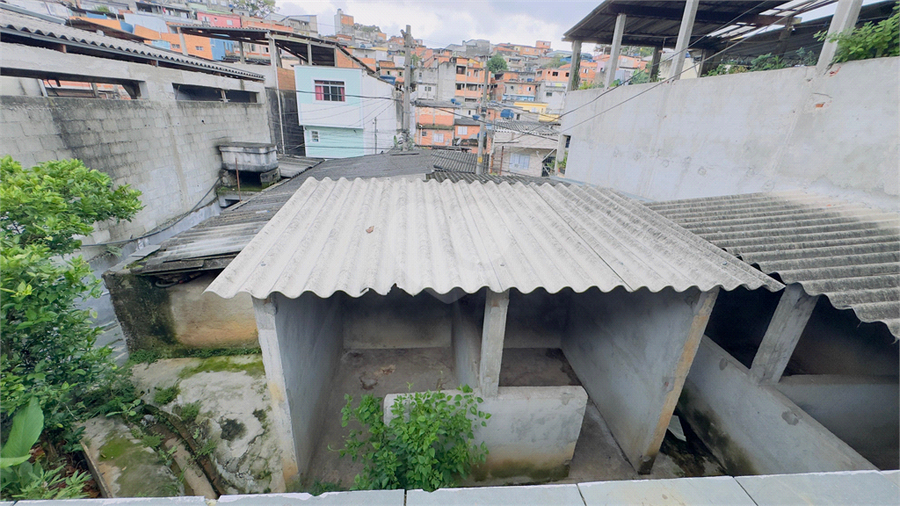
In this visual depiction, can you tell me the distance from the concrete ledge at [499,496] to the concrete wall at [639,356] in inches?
102

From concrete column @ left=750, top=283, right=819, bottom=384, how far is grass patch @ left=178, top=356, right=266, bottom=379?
6.58 metres

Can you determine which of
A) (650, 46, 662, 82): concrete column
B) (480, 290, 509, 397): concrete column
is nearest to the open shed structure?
(480, 290, 509, 397): concrete column

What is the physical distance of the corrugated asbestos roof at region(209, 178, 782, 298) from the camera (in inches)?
120

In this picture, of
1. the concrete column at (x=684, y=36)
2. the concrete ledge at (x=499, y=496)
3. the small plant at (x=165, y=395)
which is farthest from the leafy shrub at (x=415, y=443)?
the concrete column at (x=684, y=36)

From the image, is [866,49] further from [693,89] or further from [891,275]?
[891,275]

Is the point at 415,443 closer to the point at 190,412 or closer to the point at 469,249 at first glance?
the point at 469,249

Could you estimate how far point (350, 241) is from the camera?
373 cm

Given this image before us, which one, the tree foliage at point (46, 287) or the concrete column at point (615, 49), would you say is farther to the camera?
the concrete column at point (615, 49)

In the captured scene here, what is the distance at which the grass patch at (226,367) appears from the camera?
230 inches

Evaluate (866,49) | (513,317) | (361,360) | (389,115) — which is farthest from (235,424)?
(389,115)

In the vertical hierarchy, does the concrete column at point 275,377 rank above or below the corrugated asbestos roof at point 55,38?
below

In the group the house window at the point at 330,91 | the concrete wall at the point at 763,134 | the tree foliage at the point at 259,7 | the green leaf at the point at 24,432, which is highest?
the tree foliage at the point at 259,7

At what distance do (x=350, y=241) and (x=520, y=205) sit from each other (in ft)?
7.80

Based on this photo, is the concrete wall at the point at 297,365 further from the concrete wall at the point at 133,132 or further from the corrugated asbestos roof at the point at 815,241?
the concrete wall at the point at 133,132
